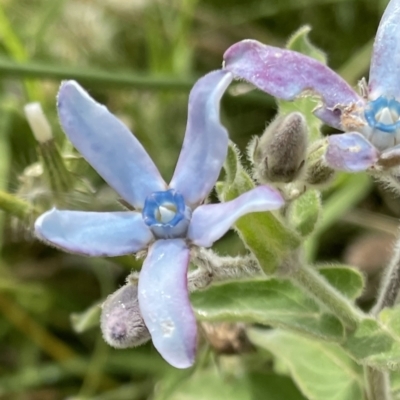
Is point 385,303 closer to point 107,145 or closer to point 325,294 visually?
point 325,294

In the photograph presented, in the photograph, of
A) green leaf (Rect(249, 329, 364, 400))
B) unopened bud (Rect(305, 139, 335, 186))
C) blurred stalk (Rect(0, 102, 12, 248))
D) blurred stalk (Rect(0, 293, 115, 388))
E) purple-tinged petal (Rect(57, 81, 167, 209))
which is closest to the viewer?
purple-tinged petal (Rect(57, 81, 167, 209))

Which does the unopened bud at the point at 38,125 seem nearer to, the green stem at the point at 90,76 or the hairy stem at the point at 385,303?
the green stem at the point at 90,76

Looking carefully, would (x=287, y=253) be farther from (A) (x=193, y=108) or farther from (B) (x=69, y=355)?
(B) (x=69, y=355)

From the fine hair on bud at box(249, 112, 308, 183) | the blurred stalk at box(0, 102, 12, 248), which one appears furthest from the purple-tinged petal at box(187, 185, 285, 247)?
Result: the blurred stalk at box(0, 102, 12, 248)

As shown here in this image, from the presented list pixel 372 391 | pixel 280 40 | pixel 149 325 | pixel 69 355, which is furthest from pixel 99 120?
pixel 280 40

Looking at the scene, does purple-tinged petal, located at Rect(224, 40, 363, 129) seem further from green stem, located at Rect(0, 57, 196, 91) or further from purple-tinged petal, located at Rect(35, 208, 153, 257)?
green stem, located at Rect(0, 57, 196, 91)

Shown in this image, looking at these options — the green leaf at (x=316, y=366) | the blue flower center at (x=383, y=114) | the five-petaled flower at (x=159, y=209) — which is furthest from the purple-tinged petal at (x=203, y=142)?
the green leaf at (x=316, y=366)

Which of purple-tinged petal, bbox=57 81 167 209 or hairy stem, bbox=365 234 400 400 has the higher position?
purple-tinged petal, bbox=57 81 167 209

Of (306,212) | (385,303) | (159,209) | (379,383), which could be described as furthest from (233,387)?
(159,209)
